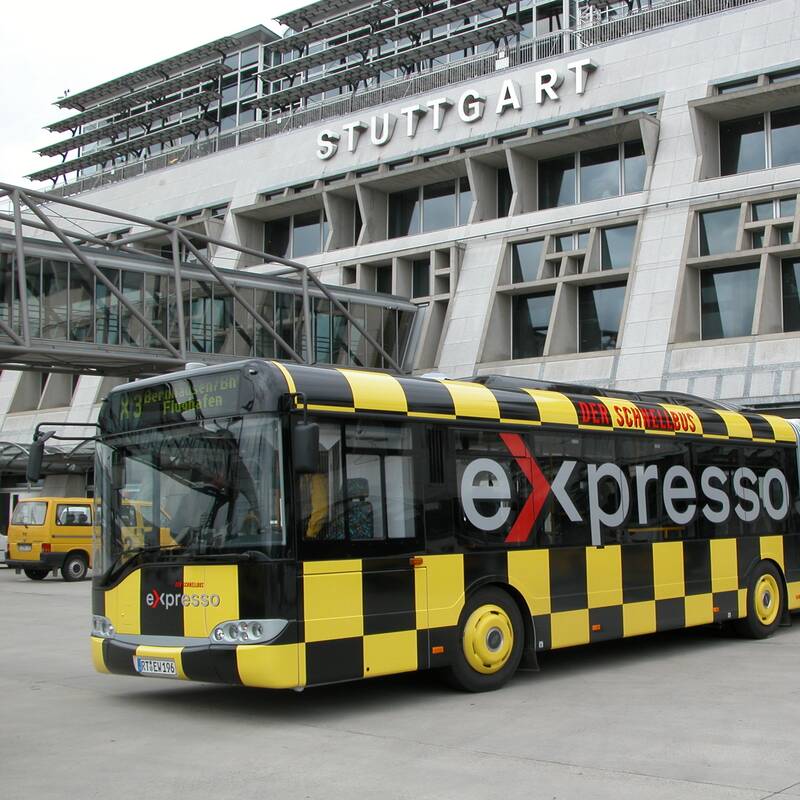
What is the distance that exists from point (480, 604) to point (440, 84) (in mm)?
32014

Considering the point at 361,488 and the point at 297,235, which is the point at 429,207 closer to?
the point at 297,235

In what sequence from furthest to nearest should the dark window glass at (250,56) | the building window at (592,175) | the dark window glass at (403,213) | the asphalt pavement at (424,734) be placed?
the dark window glass at (250,56) < the dark window glass at (403,213) < the building window at (592,175) < the asphalt pavement at (424,734)

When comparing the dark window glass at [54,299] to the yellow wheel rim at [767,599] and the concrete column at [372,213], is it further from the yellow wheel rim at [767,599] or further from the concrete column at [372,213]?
the yellow wheel rim at [767,599]

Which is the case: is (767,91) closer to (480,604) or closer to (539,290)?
(539,290)

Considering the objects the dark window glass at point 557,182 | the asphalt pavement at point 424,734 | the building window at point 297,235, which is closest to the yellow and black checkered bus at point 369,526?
the asphalt pavement at point 424,734

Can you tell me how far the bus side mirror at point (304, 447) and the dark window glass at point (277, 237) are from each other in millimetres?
34788

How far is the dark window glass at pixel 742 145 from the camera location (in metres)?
31.1

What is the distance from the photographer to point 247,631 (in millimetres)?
8203

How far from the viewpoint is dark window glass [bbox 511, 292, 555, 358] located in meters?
34.2

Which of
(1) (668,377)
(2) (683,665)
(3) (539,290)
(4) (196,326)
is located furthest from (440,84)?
(2) (683,665)

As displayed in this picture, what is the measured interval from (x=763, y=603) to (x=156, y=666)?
7.83 metres

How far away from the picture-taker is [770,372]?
2741cm

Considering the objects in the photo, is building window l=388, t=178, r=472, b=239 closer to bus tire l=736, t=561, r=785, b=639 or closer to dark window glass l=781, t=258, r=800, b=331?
dark window glass l=781, t=258, r=800, b=331

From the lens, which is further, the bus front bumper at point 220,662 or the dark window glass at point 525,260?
the dark window glass at point 525,260
